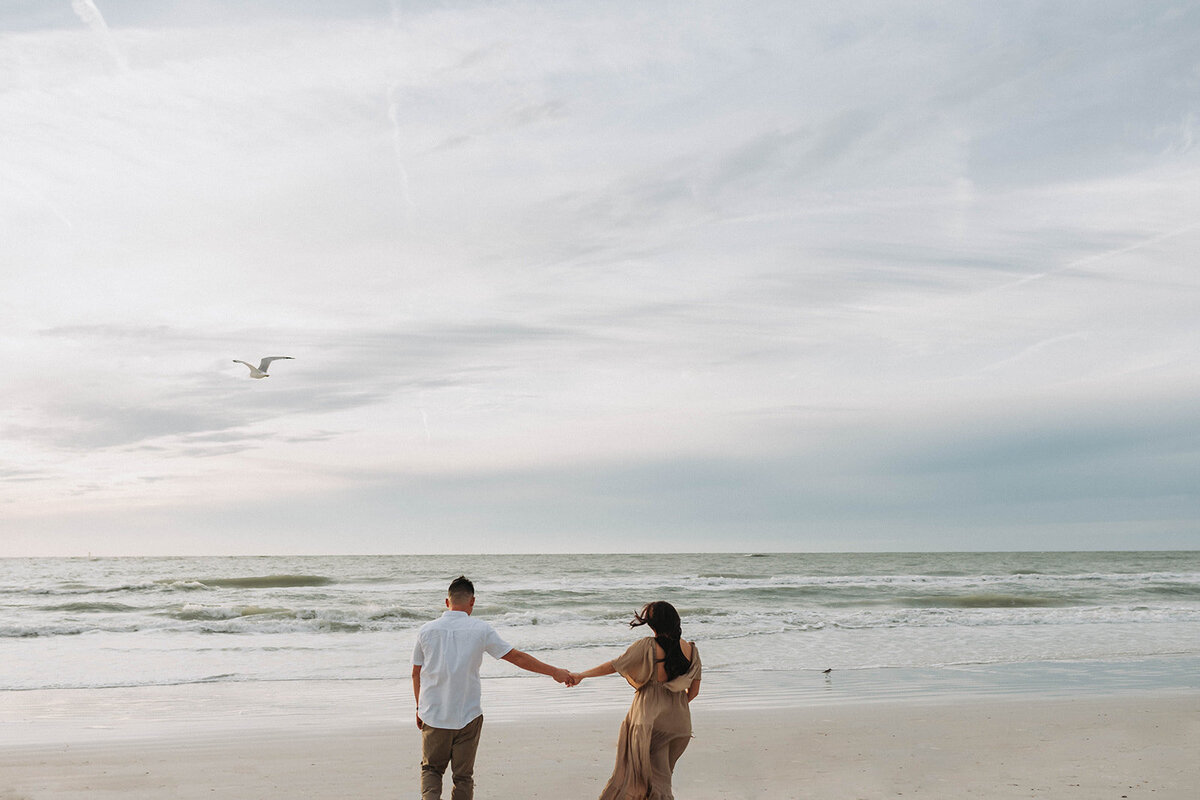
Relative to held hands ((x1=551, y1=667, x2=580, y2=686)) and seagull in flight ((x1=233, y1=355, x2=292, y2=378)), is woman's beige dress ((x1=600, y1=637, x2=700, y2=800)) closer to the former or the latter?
held hands ((x1=551, y1=667, x2=580, y2=686))

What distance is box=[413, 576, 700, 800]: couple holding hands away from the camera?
4840 mm

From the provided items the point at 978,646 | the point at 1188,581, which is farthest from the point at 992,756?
the point at 1188,581

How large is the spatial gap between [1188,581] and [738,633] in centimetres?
3321

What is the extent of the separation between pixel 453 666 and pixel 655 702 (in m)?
1.16

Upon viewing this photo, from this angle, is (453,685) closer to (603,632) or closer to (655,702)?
(655,702)

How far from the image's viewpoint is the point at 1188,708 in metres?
10.1

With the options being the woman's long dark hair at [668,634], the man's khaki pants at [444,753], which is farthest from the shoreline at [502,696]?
the woman's long dark hair at [668,634]

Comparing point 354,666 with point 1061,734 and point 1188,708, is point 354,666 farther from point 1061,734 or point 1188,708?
point 1188,708

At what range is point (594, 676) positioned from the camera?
5066mm

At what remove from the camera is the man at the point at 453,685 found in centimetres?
503

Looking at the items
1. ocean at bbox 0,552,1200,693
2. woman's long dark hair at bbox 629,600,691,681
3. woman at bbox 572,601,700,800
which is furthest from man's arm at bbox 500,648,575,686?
ocean at bbox 0,552,1200,693

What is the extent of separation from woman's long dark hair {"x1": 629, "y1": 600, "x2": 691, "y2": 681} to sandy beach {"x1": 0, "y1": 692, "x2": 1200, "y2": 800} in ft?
7.60

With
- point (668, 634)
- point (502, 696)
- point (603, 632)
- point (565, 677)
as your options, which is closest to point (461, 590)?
point (565, 677)

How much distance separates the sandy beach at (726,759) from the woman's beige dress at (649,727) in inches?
77.1
